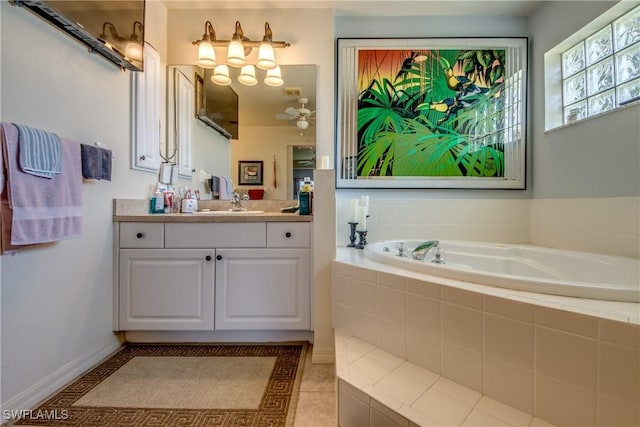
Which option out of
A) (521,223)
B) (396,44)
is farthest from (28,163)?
(521,223)

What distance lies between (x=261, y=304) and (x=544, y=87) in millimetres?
2553

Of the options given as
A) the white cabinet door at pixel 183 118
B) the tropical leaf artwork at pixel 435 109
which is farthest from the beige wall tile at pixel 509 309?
the white cabinet door at pixel 183 118

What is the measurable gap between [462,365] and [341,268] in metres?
0.68

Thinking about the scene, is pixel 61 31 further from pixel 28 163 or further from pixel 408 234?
pixel 408 234

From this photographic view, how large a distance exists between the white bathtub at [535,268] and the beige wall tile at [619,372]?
21cm

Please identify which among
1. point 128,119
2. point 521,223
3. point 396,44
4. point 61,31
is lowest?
point 521,223

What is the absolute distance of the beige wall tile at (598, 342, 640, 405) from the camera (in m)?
0.75

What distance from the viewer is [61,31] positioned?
4.49 feet

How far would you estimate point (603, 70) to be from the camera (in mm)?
1820

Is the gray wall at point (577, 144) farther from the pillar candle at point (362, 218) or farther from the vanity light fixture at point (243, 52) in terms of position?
the vanity light fixture at point (243, 52)

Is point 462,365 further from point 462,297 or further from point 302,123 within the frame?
point 302,123

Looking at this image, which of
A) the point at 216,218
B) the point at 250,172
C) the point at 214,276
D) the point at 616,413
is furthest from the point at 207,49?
Answer: the point at 616,413

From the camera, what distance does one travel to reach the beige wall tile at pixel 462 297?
100 cm

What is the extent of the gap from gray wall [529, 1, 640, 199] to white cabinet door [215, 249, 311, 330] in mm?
1811
